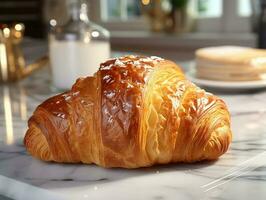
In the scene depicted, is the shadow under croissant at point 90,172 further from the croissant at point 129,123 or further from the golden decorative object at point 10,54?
the golden decorative object at point 10,54

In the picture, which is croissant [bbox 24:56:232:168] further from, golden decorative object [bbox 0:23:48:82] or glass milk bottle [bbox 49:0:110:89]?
golden decorative object [bbox 0:23:48:82]

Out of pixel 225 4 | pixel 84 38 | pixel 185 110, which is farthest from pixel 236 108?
pixel 225 4

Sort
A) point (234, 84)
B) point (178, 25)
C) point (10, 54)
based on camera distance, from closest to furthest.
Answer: point (234, 84) < point (10, 54) < point (178, 25)

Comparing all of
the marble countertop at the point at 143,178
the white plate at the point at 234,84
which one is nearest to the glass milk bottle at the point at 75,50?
the white plate at the point at 234,84

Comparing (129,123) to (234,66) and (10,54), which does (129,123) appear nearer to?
(234,66)

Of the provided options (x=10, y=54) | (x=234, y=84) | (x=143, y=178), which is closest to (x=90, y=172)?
(x=143, y=178)

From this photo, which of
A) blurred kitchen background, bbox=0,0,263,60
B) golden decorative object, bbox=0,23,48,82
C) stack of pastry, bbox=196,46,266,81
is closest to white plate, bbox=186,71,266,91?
stack of pastry, bbox=196,46,266,81
